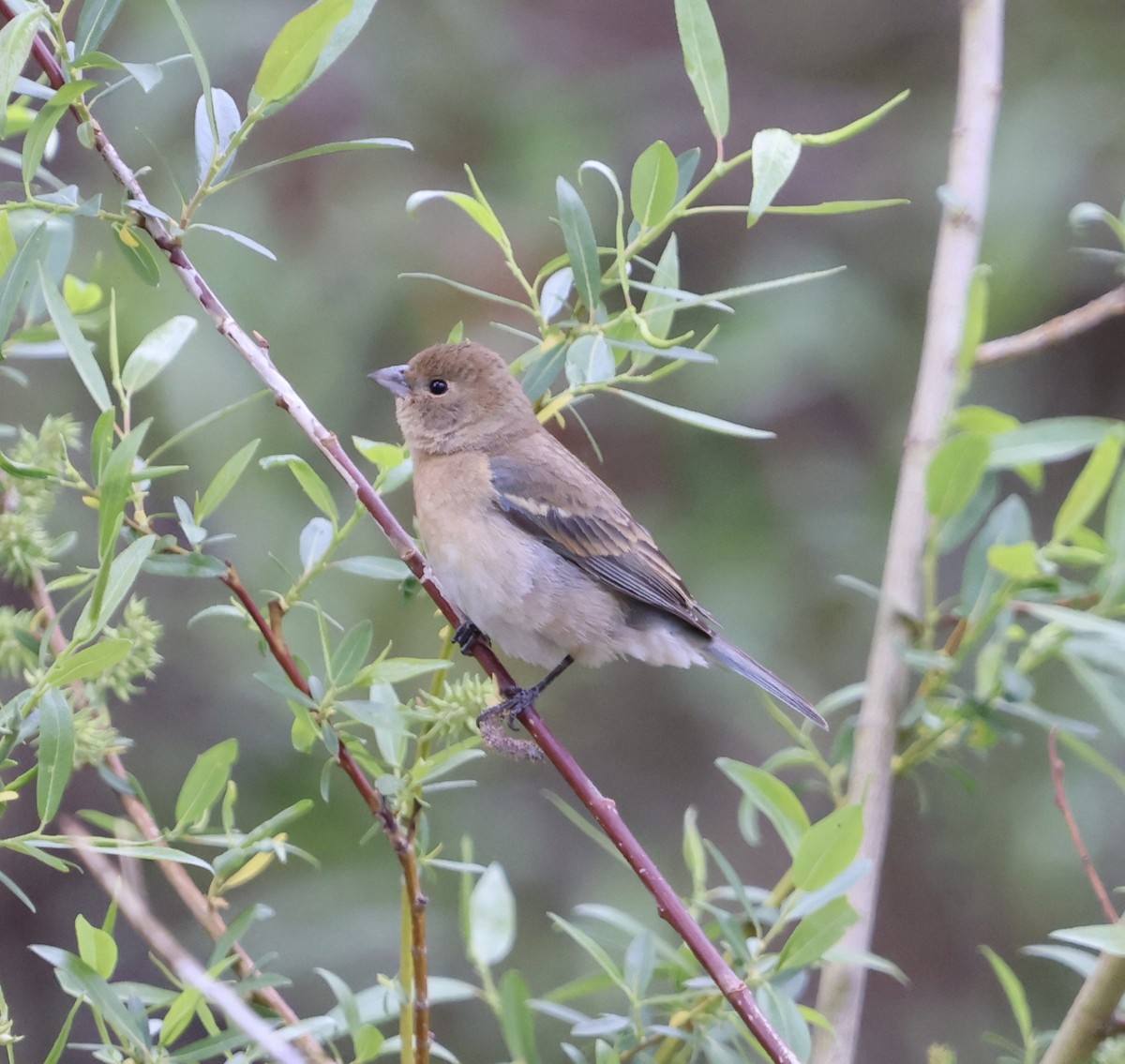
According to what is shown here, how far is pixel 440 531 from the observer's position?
3.50m

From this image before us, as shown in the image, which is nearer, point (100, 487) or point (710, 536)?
point (100, 487)

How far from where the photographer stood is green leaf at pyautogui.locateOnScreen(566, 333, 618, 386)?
205 centimetres

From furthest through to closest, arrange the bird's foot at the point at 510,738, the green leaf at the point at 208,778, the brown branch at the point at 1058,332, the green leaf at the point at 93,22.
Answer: the brown branch at the point at 1058,332
the bird's foot at the point at 510,738
the green leaf at the point at 208,778
the green leaf at the point at 93,22

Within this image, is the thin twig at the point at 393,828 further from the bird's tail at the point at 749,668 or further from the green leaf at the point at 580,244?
the bird's tail at the point at 749,668

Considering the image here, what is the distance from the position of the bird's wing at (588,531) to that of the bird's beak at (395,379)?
326 millimetres

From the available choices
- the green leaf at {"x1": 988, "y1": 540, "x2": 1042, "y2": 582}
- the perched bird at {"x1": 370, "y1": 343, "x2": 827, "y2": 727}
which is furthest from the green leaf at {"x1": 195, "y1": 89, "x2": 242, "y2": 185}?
the perched bird at {"x1": 370, "y1": 343, "x2": 827, "y2": 727}

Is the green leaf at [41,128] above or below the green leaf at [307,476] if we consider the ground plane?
above

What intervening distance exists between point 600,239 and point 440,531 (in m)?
1.59

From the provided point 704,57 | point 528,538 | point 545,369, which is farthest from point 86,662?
point 528,538

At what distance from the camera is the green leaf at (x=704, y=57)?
6.19 feet

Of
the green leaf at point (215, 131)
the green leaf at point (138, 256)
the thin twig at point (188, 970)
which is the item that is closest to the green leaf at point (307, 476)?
the green leaf at point (138, 256)

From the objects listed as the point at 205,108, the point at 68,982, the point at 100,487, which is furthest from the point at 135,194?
the point at 68,982

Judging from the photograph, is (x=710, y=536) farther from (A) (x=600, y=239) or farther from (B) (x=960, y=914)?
(B) (x=960, y=914)

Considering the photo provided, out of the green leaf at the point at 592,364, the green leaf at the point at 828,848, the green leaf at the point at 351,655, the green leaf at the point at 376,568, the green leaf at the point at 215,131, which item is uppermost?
the green leaf at the point at 215,131
